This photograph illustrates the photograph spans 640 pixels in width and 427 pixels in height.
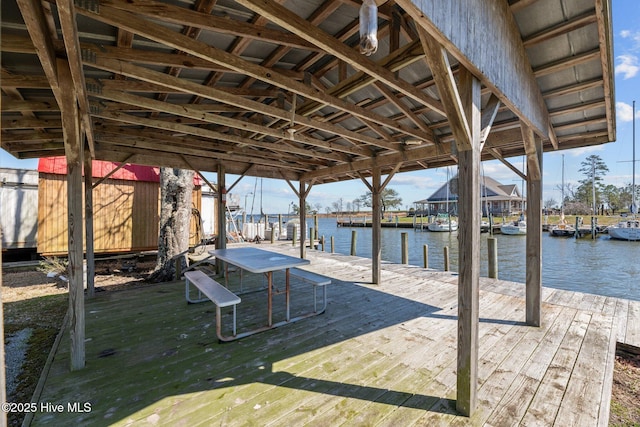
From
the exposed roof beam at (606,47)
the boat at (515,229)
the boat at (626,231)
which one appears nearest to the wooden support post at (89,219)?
the exposed roof beam at (606,47)

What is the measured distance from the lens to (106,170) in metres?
7.59

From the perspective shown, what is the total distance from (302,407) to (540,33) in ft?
13.0

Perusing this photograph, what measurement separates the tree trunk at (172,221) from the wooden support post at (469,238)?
563 centimetres

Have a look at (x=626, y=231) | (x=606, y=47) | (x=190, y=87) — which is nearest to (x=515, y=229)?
(x=626, y=231)

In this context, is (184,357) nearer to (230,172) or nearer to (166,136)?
(166,136)

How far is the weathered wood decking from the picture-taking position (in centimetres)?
224

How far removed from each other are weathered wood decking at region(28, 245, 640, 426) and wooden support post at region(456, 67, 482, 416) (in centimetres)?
26

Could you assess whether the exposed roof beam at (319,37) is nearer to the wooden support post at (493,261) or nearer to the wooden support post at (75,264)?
the wooden support post at (75,264)

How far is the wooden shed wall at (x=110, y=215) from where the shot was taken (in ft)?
22.6

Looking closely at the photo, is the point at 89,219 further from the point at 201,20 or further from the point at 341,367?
the point at 341,367

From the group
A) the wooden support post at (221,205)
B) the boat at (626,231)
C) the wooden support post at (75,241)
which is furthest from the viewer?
the boat at (626,231)

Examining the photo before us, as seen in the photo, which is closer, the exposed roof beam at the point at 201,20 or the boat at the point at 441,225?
the exposed roof beam at the point at 201,20

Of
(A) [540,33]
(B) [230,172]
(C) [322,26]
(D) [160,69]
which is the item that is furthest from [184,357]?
(A) [540,33]

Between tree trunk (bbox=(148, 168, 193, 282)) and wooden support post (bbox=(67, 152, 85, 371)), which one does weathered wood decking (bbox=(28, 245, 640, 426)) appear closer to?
wooden support post (bbox=(67, 152, 85, 371))
